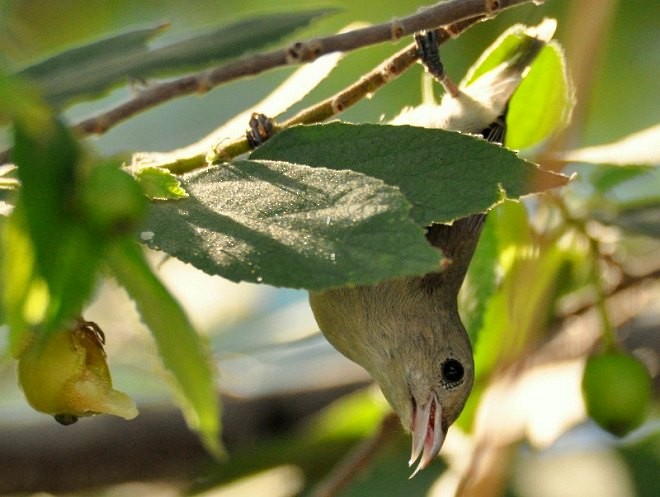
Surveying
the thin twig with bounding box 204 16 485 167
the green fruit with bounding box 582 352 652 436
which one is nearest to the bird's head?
the green fruit with bounding box 582 352 652 436

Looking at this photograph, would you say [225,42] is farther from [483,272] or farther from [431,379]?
[431,379]

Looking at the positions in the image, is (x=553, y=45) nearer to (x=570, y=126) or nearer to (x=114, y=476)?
(x=570, y=126)

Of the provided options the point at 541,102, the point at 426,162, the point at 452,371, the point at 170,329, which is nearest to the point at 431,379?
the point at 452,371

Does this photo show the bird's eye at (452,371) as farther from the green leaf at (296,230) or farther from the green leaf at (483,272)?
the green leaf at (296,230)

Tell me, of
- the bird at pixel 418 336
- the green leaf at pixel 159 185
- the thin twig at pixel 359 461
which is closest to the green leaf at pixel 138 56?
the green leaf at pixel 159 185

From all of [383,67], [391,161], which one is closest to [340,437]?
[383,67]
